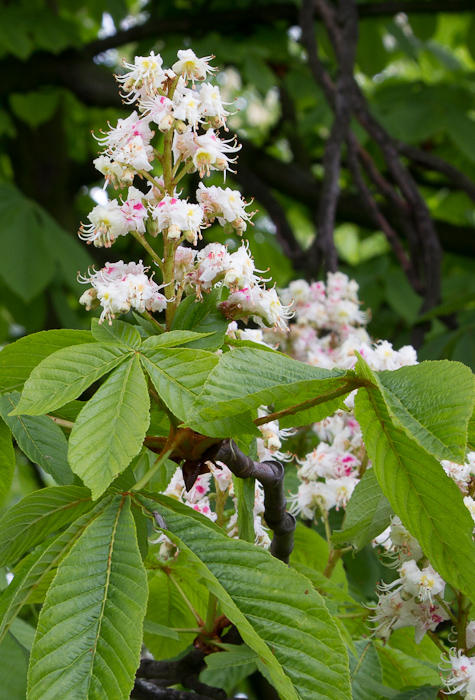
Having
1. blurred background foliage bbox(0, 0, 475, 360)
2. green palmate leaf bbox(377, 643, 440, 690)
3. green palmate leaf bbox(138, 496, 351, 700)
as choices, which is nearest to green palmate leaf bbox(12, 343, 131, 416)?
green palmate leaf bbox(138, 496, 351, 700)

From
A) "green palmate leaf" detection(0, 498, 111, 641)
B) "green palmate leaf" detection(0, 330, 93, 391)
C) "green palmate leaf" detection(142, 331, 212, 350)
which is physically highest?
"green palmate leaf" detection(0, 330, 93, 391)

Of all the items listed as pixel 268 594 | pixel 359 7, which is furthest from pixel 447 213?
pixel 268 594

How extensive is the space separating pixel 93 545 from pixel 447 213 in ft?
9.56

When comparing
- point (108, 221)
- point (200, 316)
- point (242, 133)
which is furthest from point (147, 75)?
point (242, 133)

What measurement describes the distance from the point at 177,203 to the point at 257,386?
0.24 m

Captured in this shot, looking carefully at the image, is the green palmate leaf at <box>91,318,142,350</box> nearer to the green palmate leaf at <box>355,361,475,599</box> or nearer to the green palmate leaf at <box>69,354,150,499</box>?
the green palmate leaf at <box>69,354,150,499</box>

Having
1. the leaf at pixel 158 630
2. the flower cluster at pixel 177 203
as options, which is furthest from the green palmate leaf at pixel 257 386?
the leaf at pixel 158 630

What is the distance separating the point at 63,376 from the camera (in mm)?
605

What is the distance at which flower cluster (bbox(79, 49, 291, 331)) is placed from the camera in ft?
2.40

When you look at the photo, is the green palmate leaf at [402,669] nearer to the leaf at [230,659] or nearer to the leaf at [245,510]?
the leaf at [230,659]

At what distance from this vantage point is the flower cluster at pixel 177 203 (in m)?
0.73

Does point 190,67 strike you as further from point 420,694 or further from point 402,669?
point 402,669

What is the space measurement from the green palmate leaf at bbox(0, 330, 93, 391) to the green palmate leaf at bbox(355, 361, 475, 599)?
0.28 m

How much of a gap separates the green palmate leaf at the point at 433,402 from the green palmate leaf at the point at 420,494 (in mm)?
A: 23
